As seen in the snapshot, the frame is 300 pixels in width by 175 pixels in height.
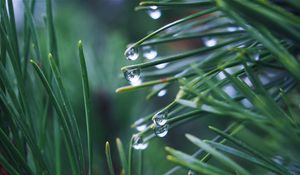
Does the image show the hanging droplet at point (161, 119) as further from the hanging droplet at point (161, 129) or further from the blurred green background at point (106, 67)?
the blurred green background at point (106, 67)

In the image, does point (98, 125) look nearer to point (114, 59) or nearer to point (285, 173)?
point (114, 59)

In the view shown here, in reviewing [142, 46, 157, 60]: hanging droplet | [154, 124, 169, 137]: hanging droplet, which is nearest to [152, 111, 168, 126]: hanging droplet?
[154, 124, 169, 137]: hanging droplet

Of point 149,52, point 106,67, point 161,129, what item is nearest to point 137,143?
point 161,129

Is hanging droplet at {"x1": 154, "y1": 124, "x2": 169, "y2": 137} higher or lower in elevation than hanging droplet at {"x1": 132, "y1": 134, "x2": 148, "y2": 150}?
lower

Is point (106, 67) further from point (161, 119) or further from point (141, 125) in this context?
point (161, 119)

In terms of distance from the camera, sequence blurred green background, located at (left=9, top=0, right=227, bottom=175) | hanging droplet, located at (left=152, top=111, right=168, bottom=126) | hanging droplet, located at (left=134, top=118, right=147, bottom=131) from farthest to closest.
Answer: blurred green background, located at (left=9, top=0, right=227, bottom=175) < hanging droplet, located at (left=134, top=118, right=147, bottom=131) < hanging droplet, located at (left=152, top=111, right=168, bottom=126)

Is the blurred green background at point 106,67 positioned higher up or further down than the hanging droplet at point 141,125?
higher up

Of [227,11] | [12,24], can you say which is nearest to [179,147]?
[12,24]

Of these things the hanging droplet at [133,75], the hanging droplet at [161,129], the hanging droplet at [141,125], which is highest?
the hanging droplet at [133,75]

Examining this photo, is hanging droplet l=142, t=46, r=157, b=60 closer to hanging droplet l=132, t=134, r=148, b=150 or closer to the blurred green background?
the blurred green background

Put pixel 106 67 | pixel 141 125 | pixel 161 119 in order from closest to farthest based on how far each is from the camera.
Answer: pixel 161 119 → pixel 141 125 → pixel 106 67

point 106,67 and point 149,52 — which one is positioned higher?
point 106,67

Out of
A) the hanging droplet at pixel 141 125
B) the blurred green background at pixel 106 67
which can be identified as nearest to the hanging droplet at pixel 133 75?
the hanging droplet at pixel 141 125
